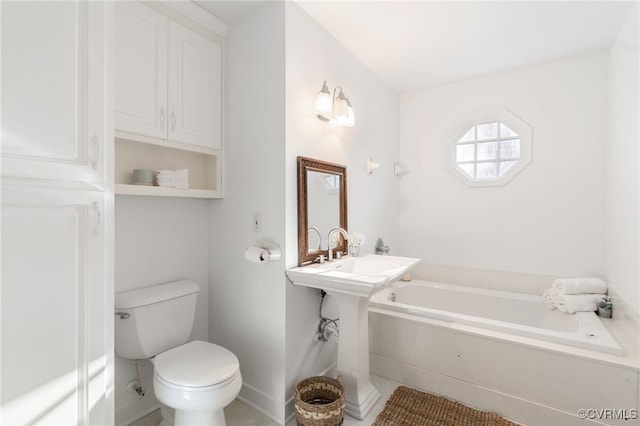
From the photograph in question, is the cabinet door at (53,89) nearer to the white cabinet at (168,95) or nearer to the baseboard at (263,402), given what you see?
the white cabinet at (168,95)

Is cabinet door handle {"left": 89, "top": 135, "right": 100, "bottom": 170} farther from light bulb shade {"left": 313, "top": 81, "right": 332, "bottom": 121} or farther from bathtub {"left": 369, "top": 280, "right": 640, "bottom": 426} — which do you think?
bathtub {"left": 369, "top": 280, "right": 640, "bottom": 426}

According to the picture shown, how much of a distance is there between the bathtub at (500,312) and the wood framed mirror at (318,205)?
71 centimetres

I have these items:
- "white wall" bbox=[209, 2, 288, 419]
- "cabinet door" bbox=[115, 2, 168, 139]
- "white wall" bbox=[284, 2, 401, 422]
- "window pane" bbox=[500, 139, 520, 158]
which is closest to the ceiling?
"white wall" bbox=[284, 2, 401, 422]

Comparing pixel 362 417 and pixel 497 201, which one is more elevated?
pixel 497 201

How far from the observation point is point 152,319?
1767mm

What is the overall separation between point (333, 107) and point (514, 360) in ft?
6.64

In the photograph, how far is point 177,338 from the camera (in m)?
1.91

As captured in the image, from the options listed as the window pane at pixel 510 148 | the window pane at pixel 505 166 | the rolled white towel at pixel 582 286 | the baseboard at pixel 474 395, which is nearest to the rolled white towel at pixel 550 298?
the rolled white towel at pixel 582 286

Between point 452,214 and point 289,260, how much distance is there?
2.01 m

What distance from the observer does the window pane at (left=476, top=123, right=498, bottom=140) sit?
298cm

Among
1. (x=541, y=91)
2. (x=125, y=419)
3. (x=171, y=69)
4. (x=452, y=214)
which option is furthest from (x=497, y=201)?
(x=125, y=419)

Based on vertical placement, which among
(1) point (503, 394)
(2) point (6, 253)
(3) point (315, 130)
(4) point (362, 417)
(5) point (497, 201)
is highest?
(3) point (315, 130)

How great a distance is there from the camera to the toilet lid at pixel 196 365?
152cm

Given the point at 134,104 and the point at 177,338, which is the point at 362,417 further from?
the point at 134,104
